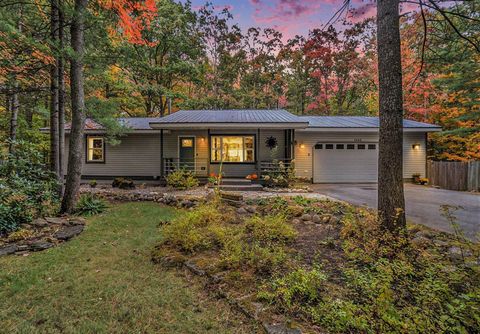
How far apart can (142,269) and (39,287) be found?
116cm

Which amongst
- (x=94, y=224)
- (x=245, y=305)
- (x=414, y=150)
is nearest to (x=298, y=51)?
(x=414, y=150)

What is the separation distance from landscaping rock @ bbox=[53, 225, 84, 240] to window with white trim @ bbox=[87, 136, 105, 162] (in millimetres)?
8747

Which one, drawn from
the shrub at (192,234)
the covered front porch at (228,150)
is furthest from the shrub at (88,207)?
the covered front porch at (228,150)

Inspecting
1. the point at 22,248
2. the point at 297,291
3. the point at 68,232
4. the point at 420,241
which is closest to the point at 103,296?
the point at 297,291

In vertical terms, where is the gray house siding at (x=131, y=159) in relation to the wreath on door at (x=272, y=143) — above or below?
below

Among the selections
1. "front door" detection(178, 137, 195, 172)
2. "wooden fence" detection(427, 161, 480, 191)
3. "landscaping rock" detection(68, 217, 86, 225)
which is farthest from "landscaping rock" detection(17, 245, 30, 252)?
"wooden fence" detection(427, 161, 480, 191)

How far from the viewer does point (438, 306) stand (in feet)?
6.59

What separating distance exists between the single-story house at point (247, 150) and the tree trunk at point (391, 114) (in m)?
7.92

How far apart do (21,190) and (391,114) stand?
23.5ft

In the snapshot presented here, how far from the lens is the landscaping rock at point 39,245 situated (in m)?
4.05

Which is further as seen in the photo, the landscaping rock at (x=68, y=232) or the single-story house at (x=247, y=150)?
the single-story house at (x=247, y=150)

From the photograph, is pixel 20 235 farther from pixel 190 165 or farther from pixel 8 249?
pixel 190 165

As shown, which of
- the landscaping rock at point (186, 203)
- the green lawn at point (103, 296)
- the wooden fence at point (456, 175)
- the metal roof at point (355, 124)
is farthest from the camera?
the metal roof at point (355, 124)

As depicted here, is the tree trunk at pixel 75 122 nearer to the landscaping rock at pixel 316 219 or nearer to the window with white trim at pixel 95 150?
the landscaping rock at pixel 316 219
